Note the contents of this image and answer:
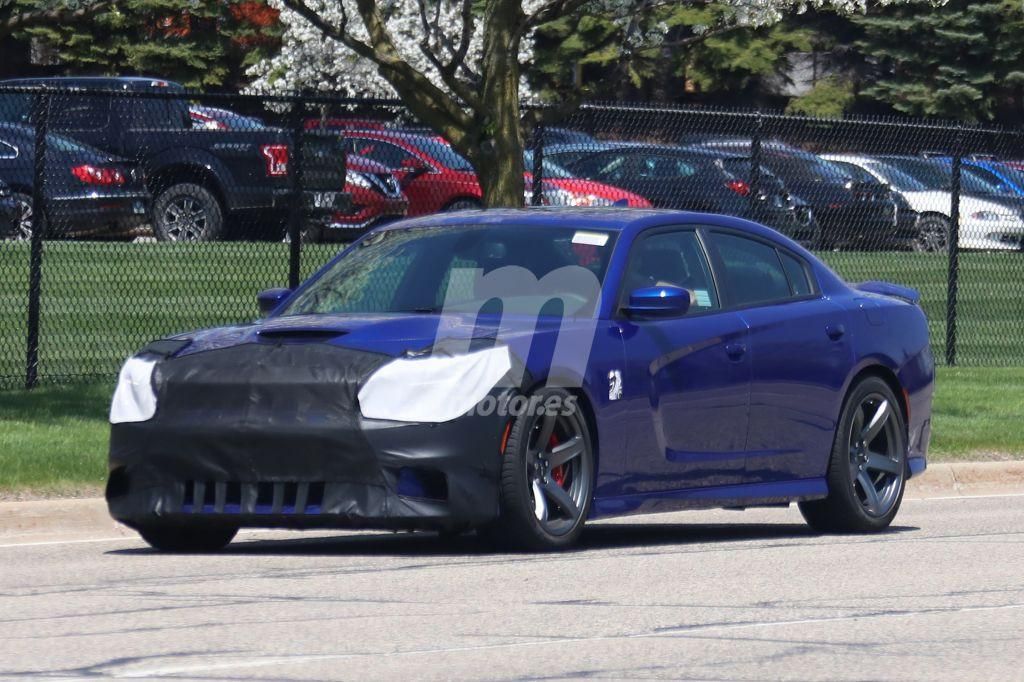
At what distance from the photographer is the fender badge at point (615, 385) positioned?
8.53 m

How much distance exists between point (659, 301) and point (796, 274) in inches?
61.6

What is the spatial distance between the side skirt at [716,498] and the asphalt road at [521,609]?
0.21 metres

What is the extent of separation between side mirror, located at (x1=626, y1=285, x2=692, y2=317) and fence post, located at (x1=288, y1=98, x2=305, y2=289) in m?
6.23

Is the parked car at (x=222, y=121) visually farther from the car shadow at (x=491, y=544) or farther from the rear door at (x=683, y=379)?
the rear door at (x=683, y=379)

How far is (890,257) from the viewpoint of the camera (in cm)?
2012

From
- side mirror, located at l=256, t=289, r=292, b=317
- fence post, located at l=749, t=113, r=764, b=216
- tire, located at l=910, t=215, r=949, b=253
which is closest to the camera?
side mirror, located at l=256, t=289, r=292, b=317

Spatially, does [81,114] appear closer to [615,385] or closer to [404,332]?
[404,332]

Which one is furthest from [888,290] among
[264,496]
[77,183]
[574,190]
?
[574,190]

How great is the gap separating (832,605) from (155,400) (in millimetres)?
2946

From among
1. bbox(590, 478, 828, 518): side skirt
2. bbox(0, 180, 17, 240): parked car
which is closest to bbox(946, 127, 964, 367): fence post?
bbox(0, 180, 17, 240): parked car

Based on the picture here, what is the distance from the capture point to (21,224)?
609 inches

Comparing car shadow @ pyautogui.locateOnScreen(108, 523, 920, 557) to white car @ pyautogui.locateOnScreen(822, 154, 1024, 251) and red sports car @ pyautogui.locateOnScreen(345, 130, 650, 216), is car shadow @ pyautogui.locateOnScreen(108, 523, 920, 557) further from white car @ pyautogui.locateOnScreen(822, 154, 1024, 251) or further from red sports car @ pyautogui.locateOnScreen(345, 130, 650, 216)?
white car @ pyautogui.locateOnScreen(822, 154, 1024, 251)

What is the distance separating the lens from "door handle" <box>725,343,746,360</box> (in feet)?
30.1

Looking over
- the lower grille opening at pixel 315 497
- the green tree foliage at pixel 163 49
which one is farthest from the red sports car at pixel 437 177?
the green tree foliage at pixel 163 49
